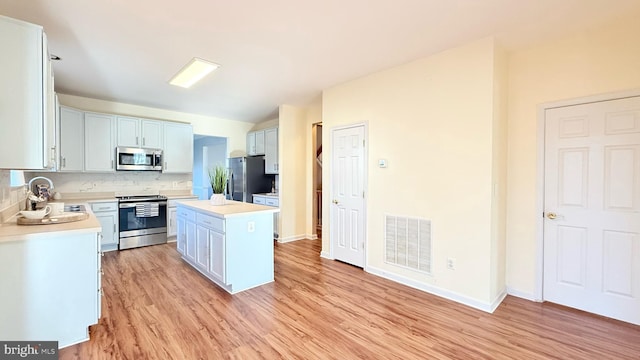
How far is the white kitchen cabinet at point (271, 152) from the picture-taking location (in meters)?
5.54

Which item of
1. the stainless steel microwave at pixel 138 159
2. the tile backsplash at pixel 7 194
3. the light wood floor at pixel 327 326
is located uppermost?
the stainless steel microwave at pixel 138 159

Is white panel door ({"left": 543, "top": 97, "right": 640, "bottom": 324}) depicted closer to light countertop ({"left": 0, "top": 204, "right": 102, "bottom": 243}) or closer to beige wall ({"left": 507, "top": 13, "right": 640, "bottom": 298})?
beige wall ({"left": 507, "top": 13, "right": 640, "bottom": 298})

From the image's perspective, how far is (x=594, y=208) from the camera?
104 inches

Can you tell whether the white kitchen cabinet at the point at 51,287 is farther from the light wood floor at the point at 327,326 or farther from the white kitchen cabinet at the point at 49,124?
the white kitchen cabinet at the point at 49,124

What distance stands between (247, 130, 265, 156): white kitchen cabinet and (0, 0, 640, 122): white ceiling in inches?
80.6

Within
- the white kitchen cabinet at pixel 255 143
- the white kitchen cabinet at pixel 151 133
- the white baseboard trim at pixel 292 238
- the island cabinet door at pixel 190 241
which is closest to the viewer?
the island cabinet door at pixel 190 241

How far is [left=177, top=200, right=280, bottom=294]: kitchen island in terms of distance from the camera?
9.92 feet

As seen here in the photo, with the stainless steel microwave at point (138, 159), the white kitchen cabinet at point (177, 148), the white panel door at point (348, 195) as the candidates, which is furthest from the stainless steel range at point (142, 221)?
the white panel door at point (348, 195)

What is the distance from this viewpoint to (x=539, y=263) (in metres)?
2.89

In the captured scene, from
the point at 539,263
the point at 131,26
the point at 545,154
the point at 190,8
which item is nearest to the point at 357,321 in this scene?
the point at 539,263

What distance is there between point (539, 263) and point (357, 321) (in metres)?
2.02

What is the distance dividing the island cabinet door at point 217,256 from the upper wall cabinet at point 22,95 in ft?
5.26

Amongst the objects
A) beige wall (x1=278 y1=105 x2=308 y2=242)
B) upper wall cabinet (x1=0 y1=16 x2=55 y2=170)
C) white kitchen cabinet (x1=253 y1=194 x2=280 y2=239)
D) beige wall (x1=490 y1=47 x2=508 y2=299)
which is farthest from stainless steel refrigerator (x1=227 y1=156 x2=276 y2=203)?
beige wall (x1=490 y1=47 x2=508 y2=299)

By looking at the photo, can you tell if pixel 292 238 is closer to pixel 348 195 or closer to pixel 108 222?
pixel 348 195
